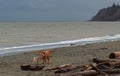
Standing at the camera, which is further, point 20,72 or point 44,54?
point 44,54

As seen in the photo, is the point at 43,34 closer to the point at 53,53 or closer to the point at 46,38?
the point at 46,38

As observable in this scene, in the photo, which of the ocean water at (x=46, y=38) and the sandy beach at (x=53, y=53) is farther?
the ocean water at (x=46, y=38)

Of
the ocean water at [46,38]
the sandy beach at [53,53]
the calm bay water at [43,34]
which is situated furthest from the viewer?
the calm bay water at [43,34]

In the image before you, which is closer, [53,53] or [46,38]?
[53,53]

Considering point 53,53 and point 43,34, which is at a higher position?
point 43,34

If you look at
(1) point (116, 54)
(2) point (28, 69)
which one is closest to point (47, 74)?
(2) point (28, 69)

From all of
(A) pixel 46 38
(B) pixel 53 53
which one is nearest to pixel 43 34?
(A) pixel 46 38

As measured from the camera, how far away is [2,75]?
12969 millimetres

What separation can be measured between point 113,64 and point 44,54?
3530mm

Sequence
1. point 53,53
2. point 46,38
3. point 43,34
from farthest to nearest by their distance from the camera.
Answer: point 43,34 → point 46,38 → point 53,53

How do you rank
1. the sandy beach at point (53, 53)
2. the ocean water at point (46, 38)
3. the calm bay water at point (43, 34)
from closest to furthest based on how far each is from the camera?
the sandy beach at point (53, 53) → the ocean water at point (46, 38) → the calm bay water at point (43, 34)

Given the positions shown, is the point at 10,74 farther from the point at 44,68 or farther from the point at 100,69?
the point at 100,69

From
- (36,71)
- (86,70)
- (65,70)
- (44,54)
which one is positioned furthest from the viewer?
(44,54)

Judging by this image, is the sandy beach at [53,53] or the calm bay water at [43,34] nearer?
the sandy beach at [53,53]
